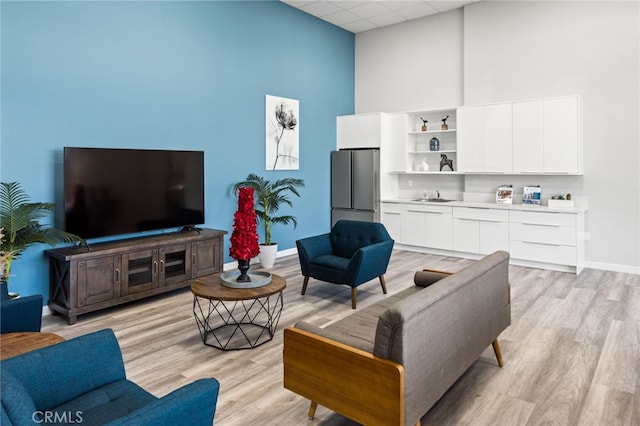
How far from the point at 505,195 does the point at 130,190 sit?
4.92 meters

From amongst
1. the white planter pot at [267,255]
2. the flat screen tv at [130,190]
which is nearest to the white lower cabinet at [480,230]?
the white planter pot at [267,255]

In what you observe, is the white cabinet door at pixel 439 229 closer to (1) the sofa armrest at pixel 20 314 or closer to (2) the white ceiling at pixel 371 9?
(2) the white ceiling at pixel 371 9

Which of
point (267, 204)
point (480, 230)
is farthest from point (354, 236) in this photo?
point (480, 230)

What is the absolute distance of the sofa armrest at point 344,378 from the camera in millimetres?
1791

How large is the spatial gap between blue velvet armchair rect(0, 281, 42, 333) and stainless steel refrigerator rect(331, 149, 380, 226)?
5103 mm

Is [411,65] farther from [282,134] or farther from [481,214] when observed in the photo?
[481,214]

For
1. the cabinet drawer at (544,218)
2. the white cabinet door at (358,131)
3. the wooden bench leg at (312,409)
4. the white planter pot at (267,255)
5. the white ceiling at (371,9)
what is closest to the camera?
the wooden bench leg at (312,409)

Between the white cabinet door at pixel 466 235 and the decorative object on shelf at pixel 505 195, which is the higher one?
the decorative object on shelf at pixel 505 195

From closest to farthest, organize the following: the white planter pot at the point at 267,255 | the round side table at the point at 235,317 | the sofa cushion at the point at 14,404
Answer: the sofa cushion at the point at 14,404 → the round side table at the point at 235,317 → the white planter pot at the point at 267,255

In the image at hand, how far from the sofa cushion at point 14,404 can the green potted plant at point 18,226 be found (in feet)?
8.27

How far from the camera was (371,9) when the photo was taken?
6.65 meters

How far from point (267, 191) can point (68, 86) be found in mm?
2616

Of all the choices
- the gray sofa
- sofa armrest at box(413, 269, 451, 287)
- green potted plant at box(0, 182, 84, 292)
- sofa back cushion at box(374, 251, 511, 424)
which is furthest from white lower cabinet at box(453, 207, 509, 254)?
green potted plant at box(0, 182, 84, 292)
